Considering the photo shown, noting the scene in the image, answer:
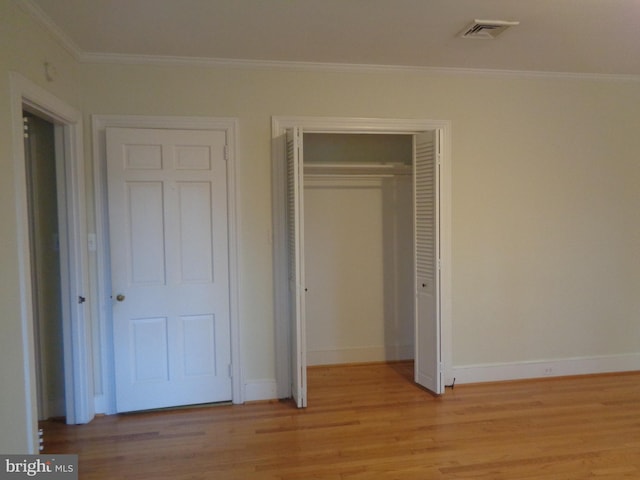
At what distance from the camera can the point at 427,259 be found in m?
3.67

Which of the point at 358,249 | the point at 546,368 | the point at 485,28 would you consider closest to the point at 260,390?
the point at 358,249

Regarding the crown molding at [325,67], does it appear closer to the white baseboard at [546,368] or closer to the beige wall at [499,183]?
the beige wall at [499,183]

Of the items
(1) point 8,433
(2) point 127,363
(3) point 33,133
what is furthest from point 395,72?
(1) point 8,433

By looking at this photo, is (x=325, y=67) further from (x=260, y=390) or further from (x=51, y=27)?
(x=260, y=390)

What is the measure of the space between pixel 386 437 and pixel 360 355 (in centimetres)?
150

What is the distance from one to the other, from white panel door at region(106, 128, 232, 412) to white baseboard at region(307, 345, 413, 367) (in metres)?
1.13

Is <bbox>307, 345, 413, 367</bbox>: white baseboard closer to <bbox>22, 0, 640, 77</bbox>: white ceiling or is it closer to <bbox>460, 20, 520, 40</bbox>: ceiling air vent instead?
<bbox>22, 0, 640, 77</bbox>: white ceiling

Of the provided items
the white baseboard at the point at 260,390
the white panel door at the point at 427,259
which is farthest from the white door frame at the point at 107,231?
the white panel door at the point at 427,259

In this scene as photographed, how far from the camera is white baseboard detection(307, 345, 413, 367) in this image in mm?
4383

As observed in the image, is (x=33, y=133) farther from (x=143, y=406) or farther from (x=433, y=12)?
(x=433, y=12)

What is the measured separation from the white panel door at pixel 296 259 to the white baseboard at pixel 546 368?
1.38 m

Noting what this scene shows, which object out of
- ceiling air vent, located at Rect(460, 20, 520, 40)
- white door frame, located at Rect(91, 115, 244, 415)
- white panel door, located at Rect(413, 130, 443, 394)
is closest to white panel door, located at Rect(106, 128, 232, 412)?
white door frame, located at Rect(91, 115, 244, 415)

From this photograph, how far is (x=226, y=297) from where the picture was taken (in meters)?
3.48

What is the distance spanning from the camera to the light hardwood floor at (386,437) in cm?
259
